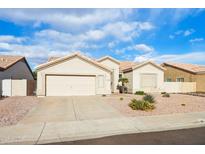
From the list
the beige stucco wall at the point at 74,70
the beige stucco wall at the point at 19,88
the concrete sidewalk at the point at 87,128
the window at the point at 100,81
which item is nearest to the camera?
the concrete sidewalk at the point at 87,128

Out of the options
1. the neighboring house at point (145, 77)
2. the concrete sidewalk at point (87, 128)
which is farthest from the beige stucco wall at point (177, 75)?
the concrete sidewalk at point (87, 128)

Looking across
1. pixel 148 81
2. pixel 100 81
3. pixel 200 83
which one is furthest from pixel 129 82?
pixel 200 83

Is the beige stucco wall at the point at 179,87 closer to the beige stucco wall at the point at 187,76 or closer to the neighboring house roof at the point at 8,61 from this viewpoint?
the beige stucco wall at the point at 187,76

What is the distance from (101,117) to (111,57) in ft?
58.9

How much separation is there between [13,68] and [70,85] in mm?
9255

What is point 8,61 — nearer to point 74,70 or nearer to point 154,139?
point 74,70

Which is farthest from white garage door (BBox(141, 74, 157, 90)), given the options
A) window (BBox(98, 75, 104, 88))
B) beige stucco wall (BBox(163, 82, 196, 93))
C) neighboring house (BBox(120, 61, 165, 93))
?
window (BBox(98, 75, 104, 88))

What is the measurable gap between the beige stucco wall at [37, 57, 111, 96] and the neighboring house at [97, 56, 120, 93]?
5193mm

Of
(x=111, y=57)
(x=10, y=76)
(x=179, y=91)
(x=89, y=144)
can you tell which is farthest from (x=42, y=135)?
(x=179, y=91)

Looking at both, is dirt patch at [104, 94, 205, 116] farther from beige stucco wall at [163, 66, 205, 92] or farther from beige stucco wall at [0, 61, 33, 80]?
beige stucco wall at [0, 61, 33, 80]

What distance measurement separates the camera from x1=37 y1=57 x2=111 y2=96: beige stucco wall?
20.0 meters

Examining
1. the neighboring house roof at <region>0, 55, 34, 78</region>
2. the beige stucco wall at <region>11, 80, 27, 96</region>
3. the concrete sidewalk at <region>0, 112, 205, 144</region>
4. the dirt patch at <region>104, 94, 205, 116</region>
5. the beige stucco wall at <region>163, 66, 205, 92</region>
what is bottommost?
the concrete sidewalk at <region>0, 112, 205, 144</region>

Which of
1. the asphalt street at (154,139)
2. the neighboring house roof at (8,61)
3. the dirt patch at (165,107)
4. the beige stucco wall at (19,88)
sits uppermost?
the neighboring house roof at (8,61)

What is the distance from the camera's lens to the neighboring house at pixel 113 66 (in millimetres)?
27375
